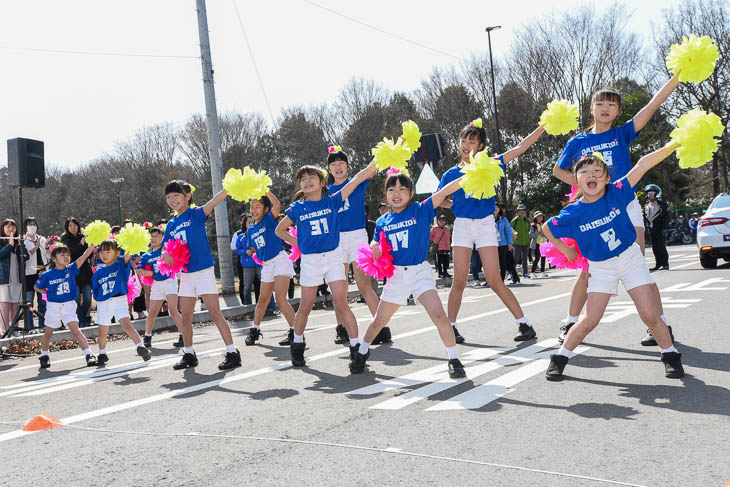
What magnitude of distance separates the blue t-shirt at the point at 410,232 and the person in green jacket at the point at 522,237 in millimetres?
12653

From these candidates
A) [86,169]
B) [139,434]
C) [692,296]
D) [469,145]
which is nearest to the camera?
[139,434]

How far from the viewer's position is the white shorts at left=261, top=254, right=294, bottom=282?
823 cm

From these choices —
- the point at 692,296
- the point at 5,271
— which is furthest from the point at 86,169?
the point at 692,296

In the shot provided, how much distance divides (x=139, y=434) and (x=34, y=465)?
671 mm

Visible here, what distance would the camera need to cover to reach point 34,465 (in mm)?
3729

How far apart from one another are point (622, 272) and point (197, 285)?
4044 mm

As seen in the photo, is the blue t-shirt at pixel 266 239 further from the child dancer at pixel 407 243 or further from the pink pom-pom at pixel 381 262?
the child dancer at pixel 407 243

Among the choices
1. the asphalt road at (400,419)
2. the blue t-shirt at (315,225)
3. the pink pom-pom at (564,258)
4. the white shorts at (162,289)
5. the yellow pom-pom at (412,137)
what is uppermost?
the yellow pom-pom at (412,137)

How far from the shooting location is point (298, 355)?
643 cm

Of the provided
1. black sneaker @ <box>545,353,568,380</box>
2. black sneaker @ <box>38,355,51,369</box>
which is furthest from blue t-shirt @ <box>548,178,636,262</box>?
black sneaker @ <box>38,355,51,369</box>

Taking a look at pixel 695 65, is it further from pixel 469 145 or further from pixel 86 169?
pixel 86 169

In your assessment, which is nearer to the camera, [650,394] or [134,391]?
[650,394]

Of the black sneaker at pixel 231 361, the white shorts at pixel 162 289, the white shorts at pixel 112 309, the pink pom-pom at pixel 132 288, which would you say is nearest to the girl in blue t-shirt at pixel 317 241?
the black sneaker at pixel 231 361

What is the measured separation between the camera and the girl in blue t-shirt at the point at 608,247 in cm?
480
